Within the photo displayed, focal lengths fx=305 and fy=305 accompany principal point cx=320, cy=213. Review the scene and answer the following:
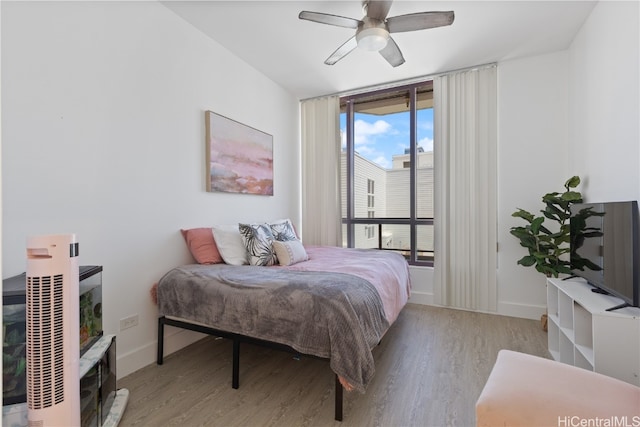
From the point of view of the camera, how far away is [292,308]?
1776mm

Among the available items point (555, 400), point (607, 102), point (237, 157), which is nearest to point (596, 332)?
point (555, 400)

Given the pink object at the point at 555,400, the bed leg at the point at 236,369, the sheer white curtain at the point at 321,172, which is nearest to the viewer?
the pink object at the point at 555,400

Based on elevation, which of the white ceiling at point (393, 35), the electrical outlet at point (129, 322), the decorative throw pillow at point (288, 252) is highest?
the white ceiling at point (393, 35)

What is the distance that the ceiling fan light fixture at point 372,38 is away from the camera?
218 centimetres

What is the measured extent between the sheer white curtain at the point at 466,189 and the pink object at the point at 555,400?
6.91ft

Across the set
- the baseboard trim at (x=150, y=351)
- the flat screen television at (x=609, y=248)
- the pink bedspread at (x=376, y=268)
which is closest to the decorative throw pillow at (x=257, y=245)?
the pink bedspread at (x=376, y=268)

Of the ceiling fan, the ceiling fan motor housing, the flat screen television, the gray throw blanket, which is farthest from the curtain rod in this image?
the gray throw blanket

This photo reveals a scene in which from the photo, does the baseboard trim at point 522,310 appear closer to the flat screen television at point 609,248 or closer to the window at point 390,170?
the window at point 390,170

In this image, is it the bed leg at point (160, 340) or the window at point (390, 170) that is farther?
the window at point (390, 170)

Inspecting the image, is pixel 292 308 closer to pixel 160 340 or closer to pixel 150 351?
pixel 160 340

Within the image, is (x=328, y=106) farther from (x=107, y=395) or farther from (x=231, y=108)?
(x=107, y=395)

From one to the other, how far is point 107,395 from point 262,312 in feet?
3.00

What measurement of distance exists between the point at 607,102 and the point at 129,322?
12.3ft

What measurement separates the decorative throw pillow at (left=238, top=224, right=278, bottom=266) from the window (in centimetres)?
171
